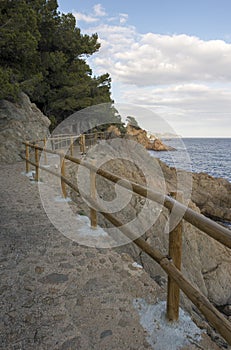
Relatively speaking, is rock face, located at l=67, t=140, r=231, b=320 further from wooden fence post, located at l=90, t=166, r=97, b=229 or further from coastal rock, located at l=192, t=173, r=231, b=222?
coastal rock, located at l=192, t=173, r=231, b=222

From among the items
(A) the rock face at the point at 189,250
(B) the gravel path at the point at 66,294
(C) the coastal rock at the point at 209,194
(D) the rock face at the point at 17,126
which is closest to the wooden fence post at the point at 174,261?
(B) the gravel path at the point at 66,294

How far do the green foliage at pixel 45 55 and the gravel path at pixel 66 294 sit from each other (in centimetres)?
981

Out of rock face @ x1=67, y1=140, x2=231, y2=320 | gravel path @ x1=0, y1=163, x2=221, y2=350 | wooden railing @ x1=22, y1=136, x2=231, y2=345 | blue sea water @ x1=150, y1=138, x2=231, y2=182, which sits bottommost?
blue sea water @ x1=150, y1=138, x2=231, y2=182

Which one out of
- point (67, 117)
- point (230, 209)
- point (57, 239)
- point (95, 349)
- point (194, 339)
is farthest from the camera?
point (67, 117)

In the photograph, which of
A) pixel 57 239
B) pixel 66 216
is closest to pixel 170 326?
pixel 57 239

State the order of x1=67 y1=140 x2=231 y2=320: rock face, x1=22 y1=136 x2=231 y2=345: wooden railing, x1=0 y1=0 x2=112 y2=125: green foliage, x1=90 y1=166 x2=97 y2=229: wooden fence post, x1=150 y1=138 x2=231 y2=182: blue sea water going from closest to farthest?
1. x1=22 y1=136 x2=231 y2=345: wooden railing
2. x1=90 y1=166 x2=97 y2=229: wooden fence post
3. x1=67 y1=140 x2=231 y2=320: rock face
4. x1=0 y1=0 x2=112 y2=125: green foliage
5. x1=150 y1=138 x2=231 y2=182: blue sea water

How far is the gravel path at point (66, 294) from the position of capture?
2.13m

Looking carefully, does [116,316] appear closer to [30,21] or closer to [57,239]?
[57,239]

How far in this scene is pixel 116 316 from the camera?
7.80ft


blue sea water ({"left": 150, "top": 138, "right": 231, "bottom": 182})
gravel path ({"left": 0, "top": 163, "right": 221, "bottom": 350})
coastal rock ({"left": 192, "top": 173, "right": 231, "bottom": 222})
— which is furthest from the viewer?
blue sea water ({"left": 150, "top": 138, "right": 231, "bottom": 182})

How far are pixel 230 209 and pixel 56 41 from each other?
15797mm

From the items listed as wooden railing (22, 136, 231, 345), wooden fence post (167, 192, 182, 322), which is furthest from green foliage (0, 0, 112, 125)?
wooden fence post (167, 192, 182, 322)

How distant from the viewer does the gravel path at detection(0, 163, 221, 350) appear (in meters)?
2.13

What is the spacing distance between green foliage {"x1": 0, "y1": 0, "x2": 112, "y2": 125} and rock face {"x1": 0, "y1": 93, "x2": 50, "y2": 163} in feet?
3.30
